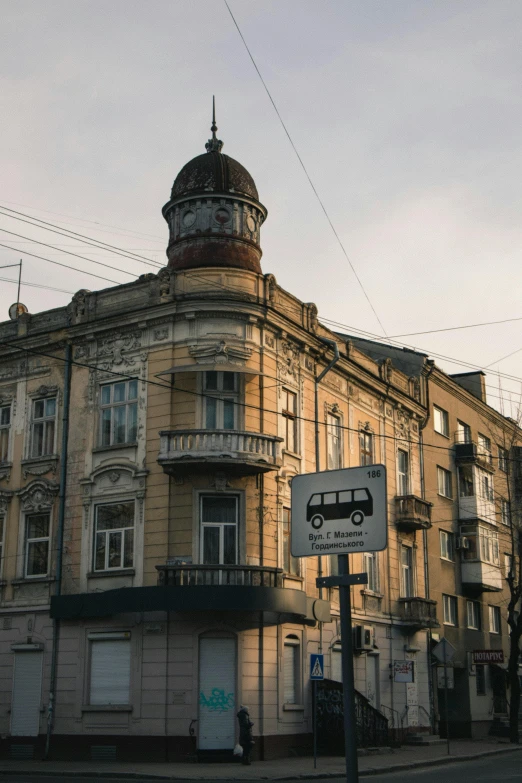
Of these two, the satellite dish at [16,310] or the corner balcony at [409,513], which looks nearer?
the satellite dish at [16,310]

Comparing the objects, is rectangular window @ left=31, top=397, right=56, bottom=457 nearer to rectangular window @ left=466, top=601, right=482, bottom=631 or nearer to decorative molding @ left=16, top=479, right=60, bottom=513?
decorative molding @ left=16, top=479, right=60, bottom=513

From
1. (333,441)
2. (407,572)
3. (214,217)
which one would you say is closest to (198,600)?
(333,441)

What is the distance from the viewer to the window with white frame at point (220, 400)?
26.5 meters

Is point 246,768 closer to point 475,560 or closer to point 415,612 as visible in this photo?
point 415,612

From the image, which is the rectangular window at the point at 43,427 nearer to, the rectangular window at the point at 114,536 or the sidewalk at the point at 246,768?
the rectangular window at the point at 114,536

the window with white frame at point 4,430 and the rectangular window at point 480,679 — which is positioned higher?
the window with white frame at point 4,430

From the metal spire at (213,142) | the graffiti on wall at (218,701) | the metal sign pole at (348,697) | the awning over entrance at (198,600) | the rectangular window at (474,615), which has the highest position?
the metal spire at (213,142)

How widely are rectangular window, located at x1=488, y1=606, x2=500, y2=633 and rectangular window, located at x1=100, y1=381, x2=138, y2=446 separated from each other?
23.2 m

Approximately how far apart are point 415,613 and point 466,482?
32.1ft

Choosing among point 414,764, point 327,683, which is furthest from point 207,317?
point 414,764

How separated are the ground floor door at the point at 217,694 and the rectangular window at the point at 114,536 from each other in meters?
3.45

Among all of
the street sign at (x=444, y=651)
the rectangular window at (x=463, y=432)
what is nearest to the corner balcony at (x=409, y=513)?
the rectangular window at (x=463, y=432)

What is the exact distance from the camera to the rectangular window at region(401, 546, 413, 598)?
3547 centimetres

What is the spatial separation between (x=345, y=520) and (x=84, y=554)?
21713 millimetres
